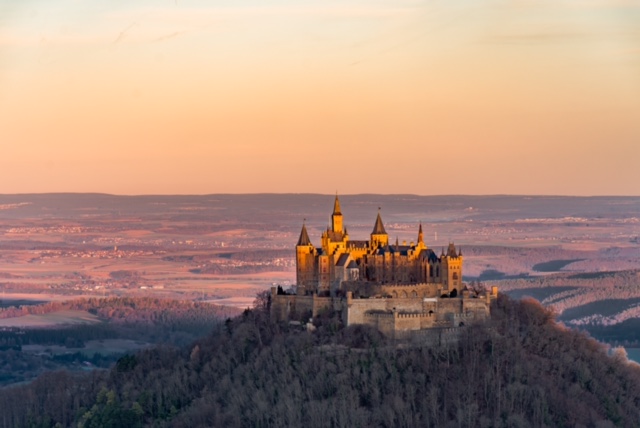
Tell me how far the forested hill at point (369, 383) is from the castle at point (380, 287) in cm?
75

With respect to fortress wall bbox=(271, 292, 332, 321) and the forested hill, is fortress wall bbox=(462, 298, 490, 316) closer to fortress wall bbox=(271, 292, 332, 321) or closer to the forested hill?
the forested hill

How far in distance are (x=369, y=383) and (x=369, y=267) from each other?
722 centimetres

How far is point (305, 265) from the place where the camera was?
65.0m

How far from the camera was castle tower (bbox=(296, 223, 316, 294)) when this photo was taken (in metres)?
64.8

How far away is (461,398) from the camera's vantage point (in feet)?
190

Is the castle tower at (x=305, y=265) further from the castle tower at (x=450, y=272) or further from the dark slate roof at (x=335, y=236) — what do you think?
the castle tower at (x=450, y=272)

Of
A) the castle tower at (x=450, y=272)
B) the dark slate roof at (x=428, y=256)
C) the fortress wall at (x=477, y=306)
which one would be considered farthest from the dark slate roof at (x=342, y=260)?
the fortress wall at (x=477, y=306)

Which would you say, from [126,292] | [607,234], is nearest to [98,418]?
[126,292]

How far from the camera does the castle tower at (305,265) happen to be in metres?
64.8

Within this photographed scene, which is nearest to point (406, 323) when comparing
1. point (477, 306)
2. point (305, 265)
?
point (477, 306)

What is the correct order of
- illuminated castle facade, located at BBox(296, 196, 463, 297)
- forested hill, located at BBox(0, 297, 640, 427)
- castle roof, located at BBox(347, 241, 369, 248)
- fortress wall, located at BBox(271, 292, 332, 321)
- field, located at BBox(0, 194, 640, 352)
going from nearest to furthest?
forested hill, located at BBox(0, 297, 640, 427), fortress wall, located at BBox(271, 292, 332, 321), illuminated castle facade, located at BBox(296, 196, 463, 297), castle roof, located at BBox(347, 241, 369, 248), field, located at BBox(0, 194, 640, 352)

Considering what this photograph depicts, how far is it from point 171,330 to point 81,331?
4.98 metres

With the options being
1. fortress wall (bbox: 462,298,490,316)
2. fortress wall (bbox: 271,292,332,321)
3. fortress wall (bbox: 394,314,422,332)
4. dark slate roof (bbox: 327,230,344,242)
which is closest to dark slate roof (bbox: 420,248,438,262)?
fortress wall (bbox: 462,298,490,316)

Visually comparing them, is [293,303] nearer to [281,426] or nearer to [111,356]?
[281,426]
